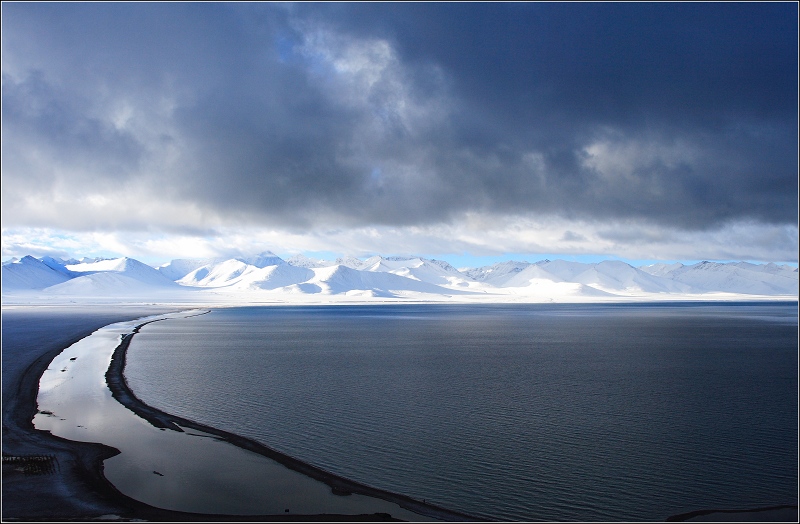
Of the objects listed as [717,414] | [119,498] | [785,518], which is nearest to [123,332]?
[119,498]

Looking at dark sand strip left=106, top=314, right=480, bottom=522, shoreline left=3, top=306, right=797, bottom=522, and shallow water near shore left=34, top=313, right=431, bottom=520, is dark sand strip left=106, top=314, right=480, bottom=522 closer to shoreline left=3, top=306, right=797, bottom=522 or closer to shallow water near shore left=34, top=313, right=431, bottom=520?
shallow water near shore left=34, top=313, right=431, bottom=520

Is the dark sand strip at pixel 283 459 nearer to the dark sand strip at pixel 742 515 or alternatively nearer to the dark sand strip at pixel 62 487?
the dark sand strip at pixel 62 487

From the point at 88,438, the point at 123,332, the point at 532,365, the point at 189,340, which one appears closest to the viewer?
the point at 88,438

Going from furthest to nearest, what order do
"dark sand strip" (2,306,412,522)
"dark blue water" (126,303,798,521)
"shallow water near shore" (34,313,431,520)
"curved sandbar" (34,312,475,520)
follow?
"dark blue water" (126,303,798,521), "shallow water near shore" (34,313,431,520), "curved sandbar" (34,312,475,520), "dark sand strip" (2,306,412,522)

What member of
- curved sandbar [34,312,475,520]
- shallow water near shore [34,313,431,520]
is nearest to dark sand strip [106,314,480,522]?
curved sandbar [34,312,475,520]

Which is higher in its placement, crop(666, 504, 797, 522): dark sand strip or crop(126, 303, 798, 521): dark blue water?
crop(126, 303, 798, 521): dark blue water

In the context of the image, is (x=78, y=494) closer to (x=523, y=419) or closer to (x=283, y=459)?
(x=283, y=459)

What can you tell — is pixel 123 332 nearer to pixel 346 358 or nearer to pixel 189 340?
pixel 189 340
